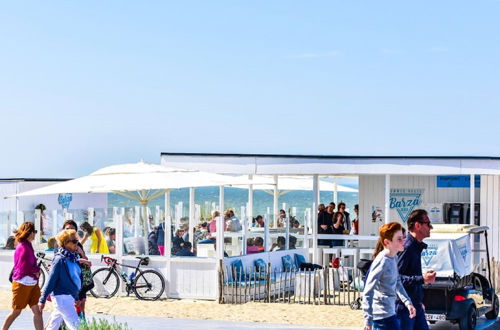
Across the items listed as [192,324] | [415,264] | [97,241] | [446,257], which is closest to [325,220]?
[97,241]

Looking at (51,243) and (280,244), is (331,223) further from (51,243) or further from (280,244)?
(51,243)

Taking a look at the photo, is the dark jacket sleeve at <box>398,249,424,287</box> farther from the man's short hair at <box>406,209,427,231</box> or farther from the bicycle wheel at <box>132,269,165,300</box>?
the bicycle wheel at <box>132,269,165,300</box>

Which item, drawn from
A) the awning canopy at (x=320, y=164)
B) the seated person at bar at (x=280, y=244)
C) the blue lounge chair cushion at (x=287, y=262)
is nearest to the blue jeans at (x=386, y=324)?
the blue lounge chair cushion at (x=287, y=262)

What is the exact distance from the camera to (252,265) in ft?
68.7

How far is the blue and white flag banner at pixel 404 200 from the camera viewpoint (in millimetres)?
25641

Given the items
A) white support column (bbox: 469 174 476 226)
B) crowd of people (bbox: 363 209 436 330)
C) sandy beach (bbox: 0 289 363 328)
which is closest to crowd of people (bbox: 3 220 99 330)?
crowd of people (bbox: 363 209 436 330)

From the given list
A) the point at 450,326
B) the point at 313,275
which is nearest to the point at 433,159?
the point at 313,275

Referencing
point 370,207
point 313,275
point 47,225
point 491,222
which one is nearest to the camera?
point 313,275

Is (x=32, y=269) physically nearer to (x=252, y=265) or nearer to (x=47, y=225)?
(x=252, y=265)

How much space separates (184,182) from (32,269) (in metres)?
7.69

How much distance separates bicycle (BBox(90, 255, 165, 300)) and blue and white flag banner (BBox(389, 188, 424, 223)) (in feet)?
26.1

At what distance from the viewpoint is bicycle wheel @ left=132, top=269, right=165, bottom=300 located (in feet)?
65.1

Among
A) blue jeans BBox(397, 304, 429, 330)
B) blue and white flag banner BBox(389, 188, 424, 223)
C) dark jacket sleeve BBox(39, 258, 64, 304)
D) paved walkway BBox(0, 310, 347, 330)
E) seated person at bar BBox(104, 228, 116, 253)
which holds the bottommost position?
paved walkway BBox(0, 310, 347, 330)

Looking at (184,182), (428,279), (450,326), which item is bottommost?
(450,326)
